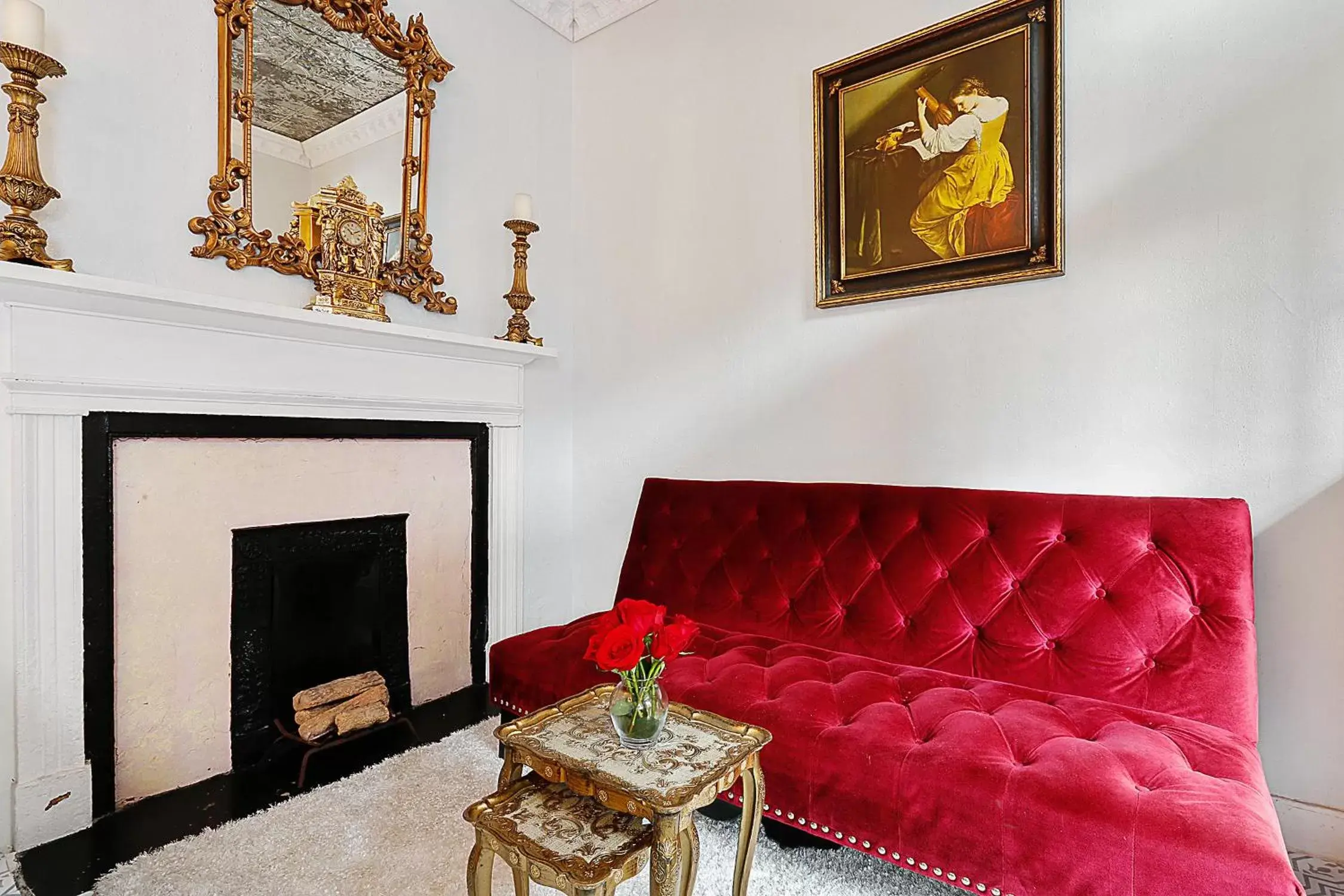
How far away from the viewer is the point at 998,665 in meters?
1.90

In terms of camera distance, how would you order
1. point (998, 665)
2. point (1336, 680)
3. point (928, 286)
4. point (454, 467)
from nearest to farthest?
1. point (1336, 680)
2. point (998, 665)
3. point (928, 286)
4. point (454, 467)

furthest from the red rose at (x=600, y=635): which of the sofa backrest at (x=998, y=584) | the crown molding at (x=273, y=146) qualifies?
the crown molding at (x=273, y=146)

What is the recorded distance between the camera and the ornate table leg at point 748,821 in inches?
54.7

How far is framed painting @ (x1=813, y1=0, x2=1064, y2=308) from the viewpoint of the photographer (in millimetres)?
2125

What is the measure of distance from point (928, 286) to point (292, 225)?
220cm

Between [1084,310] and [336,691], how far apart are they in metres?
2.81

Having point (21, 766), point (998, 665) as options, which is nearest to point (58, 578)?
point (21, 766)

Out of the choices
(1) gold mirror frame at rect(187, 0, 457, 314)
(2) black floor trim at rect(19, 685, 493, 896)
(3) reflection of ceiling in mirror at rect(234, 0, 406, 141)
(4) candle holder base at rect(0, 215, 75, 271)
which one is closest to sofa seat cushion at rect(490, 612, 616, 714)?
(2) black floor trim at rect(19, 685, 493, 896)

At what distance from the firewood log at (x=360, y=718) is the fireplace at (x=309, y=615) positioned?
111mm

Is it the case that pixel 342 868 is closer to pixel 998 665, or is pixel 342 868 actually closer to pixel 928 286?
pixel 998 665

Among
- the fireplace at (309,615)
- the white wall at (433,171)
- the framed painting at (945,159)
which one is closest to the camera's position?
the white wall at (433,171)

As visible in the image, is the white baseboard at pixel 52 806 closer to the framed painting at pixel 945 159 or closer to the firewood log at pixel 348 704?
the firewood log at pixel 348 704

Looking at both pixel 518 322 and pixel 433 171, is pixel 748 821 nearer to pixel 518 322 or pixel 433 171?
pixel 518 322

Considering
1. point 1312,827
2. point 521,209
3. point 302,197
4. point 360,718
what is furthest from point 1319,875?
point 302,197
